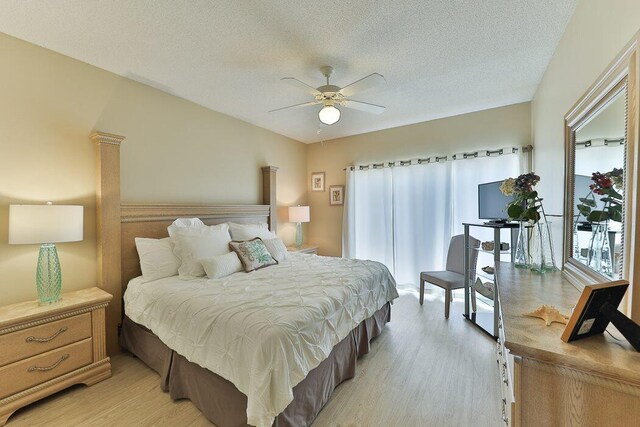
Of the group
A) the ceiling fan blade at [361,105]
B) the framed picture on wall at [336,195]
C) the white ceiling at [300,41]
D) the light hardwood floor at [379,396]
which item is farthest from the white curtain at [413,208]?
the ceiling fan blade at [361,105]

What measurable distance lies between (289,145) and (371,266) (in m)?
2.89

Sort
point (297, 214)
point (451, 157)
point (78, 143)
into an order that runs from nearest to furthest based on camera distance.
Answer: point (78, 143)
point (451, 157)
point (297, 214)

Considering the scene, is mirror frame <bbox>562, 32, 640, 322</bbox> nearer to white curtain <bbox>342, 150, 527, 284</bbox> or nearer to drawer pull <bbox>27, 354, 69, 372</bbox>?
white curtain <bbox>342, 150, 527, 284</bbox>

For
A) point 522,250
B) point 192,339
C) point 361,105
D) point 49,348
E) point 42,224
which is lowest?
point 49,348

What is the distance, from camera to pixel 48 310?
189 cm

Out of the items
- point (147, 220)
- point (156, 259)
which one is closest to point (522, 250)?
point (156, 259)

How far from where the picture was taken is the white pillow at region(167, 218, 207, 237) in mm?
Answer: 2752

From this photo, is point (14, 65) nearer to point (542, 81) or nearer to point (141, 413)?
point (141, 413)

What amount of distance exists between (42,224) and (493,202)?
13.0 ft

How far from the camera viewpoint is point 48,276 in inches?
79.7

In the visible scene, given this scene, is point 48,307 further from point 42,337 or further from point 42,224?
point 42,224

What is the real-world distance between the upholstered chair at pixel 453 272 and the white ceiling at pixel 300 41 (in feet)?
5.91

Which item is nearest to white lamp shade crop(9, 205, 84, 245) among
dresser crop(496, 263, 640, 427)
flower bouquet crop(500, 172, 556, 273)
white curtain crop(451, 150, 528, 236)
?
dresser crop(496, 263, 640, 427)

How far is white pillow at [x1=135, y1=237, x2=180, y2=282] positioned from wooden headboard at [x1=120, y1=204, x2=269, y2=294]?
0.37ft
